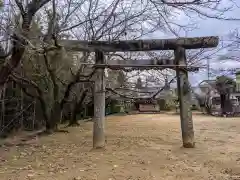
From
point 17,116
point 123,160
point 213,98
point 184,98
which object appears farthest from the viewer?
point 213,98

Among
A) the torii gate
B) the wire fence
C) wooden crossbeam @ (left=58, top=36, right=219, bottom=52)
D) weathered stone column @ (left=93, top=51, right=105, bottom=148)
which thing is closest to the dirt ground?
weathered stone column @ (left=93, top=51, right=105, bottom=148)

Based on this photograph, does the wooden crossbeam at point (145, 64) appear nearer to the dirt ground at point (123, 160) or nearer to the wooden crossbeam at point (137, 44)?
the wooden crossbeam at point (137, 44)

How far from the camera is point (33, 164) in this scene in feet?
26.1

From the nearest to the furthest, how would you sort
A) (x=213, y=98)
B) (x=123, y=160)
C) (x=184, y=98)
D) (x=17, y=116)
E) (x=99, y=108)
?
(x=123, y=160) → (x=99, y=108) → (x=184, y=98) → (x=17, y=116) → (x=213, y=98)

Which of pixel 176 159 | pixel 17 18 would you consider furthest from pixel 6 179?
pixel 17 18

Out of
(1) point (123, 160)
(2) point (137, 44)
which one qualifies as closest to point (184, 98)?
(2) point (137, 44)

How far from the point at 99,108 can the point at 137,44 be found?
75.0 inches

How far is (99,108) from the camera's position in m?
9.83

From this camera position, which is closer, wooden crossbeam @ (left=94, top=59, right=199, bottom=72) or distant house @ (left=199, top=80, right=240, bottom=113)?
wooden crossbeam @ (left=94, top=59, right=199, bottom=72)

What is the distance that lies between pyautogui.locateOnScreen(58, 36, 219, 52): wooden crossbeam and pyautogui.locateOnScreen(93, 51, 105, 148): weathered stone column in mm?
245

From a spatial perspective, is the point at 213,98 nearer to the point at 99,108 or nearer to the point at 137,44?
the point at 137,44

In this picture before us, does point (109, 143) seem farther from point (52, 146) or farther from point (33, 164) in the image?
point (33, 164)

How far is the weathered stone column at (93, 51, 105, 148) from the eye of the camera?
973 cm

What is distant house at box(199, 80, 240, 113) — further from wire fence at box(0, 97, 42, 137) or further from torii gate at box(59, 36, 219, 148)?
torii gate at box(59, 36, 219, 148)
